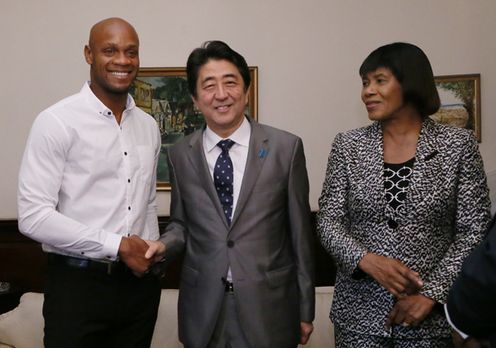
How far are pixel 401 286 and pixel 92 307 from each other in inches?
42.2

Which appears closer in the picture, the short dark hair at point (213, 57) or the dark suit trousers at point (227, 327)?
the dark suit trousers at point (227, 327)

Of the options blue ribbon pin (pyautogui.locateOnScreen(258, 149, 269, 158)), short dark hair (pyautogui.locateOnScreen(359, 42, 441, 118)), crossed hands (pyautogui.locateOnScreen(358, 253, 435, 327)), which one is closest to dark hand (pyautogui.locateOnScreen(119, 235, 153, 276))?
blue ribbon pin (pyautogui.locateOnScreen(258, 149, 269, 158))

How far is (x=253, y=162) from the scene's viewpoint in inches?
82.3

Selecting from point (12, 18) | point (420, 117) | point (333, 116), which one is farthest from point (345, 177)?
point (12, 18)

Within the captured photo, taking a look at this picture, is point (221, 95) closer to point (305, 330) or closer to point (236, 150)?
point (236, 150)

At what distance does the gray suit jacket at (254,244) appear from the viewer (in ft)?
6.60

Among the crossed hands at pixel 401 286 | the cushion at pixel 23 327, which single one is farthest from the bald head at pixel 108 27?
the cushion at pixel 23 327

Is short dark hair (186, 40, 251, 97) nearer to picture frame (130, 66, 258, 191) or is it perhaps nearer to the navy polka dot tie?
the navy polka dot tie

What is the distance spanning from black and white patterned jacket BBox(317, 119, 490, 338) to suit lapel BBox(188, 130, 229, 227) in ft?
1.36

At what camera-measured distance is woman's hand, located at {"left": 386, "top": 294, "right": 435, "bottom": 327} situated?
1.87 m

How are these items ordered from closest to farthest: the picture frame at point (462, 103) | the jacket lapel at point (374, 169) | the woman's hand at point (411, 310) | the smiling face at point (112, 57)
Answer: the woman's hand at point (411, 310) < the jacket lapel at point (374, 169) < the smiling face at point (112, 57) < the picture frame at point (462, 103)

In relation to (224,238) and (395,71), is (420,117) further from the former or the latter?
(224,238)

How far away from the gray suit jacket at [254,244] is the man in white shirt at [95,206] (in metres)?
0.16

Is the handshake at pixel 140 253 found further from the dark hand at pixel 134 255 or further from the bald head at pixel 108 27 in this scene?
the bald head at pixel 108 27
